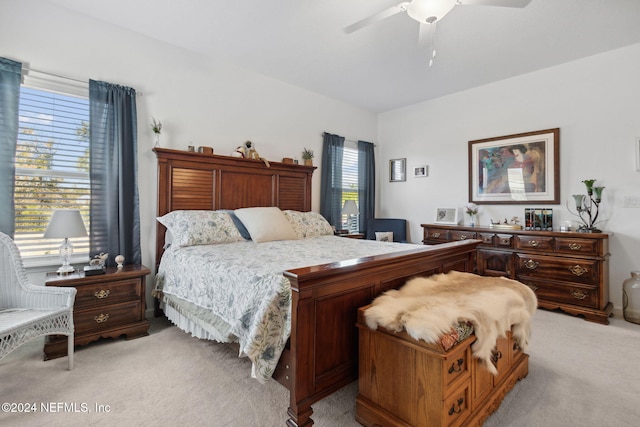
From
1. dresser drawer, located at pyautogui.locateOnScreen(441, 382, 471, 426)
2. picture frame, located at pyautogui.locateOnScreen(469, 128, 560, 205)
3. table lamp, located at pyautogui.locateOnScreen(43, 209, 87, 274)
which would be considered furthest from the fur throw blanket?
picture frame, located at pyautogui.locateOnScreen(469, 128, 560, 205)

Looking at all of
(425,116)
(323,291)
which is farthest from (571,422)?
(425,116)

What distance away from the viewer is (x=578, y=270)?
10.3 ft

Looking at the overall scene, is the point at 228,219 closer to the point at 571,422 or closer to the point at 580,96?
the point at 571,422

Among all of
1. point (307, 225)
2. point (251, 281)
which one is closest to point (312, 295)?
point (251, 281)

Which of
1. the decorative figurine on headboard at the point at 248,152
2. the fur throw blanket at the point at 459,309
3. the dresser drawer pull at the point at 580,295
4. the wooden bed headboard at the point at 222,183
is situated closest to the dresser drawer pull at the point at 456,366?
the fur throw blanket at the point at 459,309

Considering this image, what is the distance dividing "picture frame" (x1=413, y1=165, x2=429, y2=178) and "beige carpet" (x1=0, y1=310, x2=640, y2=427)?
2.92 meters

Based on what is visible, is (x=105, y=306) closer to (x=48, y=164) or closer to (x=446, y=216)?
(x=48, y=164)

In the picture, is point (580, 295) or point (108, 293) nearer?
point (108, 293)

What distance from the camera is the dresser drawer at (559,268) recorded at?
3.08 metres

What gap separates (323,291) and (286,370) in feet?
1.45

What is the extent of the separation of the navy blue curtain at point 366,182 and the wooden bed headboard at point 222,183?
122 centimetres

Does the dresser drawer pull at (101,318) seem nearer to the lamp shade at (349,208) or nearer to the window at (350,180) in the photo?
the lamp shade at (349,208)

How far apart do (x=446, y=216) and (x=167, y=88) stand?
4.01 metres

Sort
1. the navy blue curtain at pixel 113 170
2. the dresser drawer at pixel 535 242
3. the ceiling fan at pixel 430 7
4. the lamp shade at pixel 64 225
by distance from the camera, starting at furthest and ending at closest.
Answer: the dresser drawer at pixel 535 242
the navy blue curtain at pixel 113 170
the lamp shade at pixel 64 225
the ceiling fan at pixel 430 7
